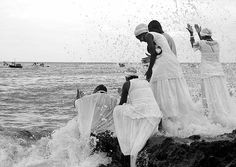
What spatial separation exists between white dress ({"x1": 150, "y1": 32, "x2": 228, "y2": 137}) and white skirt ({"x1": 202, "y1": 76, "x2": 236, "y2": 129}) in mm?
596

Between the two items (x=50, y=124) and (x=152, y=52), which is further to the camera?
(x=50, y=124)

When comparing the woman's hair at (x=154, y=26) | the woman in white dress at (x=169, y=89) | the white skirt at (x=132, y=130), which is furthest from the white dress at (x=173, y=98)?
the white skirt at (x=132, y=130)

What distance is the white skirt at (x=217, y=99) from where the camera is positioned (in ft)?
26.2

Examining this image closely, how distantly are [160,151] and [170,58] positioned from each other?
6.45ft

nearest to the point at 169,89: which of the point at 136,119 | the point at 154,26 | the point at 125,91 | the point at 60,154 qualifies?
the point at 125,91

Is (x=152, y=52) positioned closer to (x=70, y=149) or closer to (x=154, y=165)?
(x=154, y=165)

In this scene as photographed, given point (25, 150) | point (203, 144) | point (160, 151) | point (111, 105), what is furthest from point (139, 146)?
point (25, 150)

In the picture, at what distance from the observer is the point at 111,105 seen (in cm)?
834

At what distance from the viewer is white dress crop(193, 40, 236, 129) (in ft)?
26.3

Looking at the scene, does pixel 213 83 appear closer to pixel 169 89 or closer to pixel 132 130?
pixel 169 89

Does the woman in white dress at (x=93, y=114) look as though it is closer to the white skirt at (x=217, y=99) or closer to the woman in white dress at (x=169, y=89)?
the woman in white dress at (x=169, y=89)

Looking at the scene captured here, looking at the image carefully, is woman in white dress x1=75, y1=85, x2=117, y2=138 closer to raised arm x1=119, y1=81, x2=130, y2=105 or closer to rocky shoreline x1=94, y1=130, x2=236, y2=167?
rocky shoreline x1=94, y1=130, x2=236, y2=167

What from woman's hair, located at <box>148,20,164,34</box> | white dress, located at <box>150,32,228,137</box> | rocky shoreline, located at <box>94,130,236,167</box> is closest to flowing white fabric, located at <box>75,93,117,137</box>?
rocky shoreline, located at <box>94,130,236,167</box>

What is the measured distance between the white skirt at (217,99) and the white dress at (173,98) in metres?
0.60
